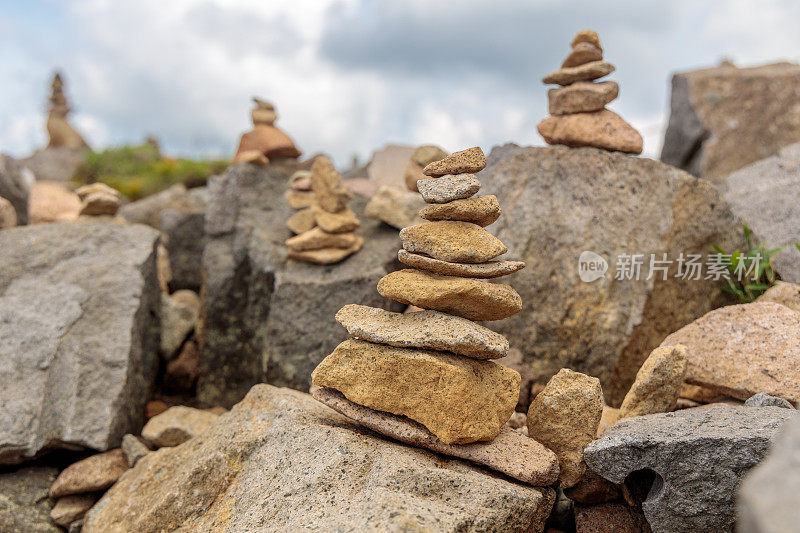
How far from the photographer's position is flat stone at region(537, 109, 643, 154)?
5.32 metres

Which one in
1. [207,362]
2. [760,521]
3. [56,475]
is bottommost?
[56,475]

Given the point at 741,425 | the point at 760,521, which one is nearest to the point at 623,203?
the point at 741,425

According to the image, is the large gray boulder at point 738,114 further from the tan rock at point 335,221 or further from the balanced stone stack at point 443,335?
the balanced stone stack at point 443,335

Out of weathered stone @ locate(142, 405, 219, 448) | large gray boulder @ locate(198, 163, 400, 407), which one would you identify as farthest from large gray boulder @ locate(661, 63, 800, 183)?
weathered stone @ locate(142, 405, 219, 448)

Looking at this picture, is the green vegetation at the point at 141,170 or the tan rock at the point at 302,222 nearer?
the tan rock at the point at 302,222

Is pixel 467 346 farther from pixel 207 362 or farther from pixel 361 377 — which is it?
pixel 207 362

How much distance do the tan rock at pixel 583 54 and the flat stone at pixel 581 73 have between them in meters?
0.05

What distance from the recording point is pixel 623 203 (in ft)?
16.8

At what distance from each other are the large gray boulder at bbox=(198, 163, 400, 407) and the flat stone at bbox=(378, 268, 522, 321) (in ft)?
5.69

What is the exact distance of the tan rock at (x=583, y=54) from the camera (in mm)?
5332

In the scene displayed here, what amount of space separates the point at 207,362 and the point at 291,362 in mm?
1252

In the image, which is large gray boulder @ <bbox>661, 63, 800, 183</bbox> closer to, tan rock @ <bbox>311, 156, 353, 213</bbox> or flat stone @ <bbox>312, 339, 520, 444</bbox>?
tan rock @ <bbox>311, 156, 353, 213</bbox>

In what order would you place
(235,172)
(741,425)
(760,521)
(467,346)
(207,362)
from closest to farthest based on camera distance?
(760,521), (741,425), (467,346), (207,362), (235,172)

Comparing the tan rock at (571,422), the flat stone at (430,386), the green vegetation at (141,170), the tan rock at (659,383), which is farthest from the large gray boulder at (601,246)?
the green vegetation at (141,170)
